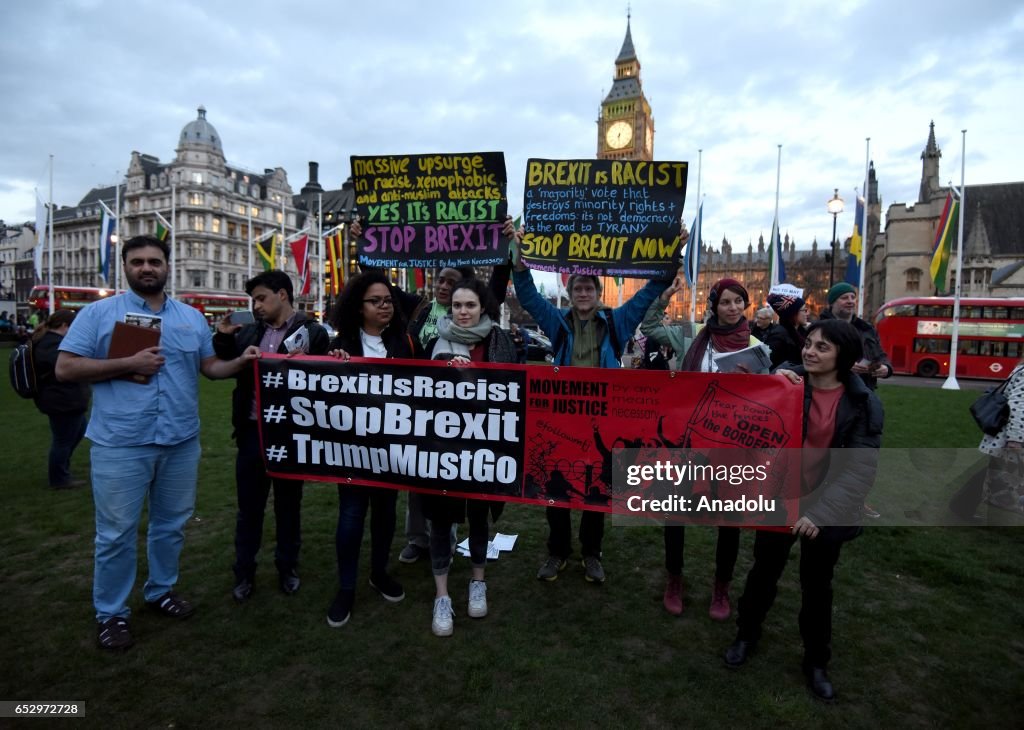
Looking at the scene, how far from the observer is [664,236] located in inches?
182

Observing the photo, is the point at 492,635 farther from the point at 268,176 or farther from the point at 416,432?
the point at 268,176

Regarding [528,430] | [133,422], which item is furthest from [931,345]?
[133,422]

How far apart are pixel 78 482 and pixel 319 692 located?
5.66 meters

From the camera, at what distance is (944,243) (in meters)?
18.3

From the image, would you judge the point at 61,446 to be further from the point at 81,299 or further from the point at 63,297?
the point at 81,299

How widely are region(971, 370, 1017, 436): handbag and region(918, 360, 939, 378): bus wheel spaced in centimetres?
Answer: 2645

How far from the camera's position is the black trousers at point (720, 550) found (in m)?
3.88

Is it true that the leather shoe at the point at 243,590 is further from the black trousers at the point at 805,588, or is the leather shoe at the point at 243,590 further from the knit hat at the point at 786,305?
the knit hat at the point at 786,305

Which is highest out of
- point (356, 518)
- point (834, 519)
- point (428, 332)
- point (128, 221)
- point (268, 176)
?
point (268, 176)

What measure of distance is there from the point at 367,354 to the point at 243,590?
6.71 ft

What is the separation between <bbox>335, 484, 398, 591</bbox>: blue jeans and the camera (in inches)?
150

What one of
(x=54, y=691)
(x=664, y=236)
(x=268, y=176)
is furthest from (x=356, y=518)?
(x=268, y=176)

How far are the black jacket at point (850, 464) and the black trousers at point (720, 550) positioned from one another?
921mm

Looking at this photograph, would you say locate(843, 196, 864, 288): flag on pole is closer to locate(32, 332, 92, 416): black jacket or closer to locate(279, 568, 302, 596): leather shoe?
locate(279, 568, 302, 596): leather shoe
